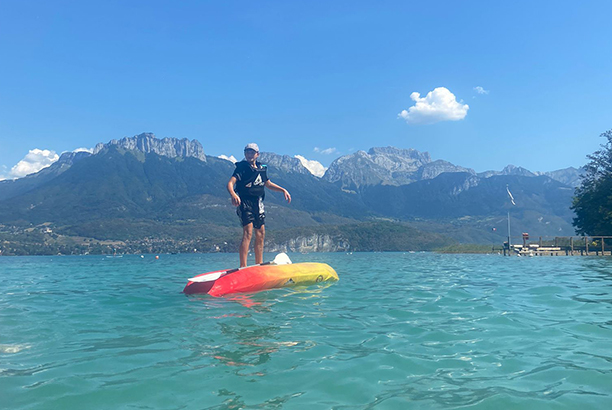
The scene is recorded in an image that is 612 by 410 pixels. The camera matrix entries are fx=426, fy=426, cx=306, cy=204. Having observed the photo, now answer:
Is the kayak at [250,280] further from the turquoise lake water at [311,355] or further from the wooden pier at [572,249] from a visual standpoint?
the wooden pier at [572,249]

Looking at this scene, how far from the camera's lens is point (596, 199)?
65562mm

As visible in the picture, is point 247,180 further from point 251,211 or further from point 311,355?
point 311,355

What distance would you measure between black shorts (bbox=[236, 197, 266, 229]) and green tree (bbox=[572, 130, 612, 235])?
6348cm

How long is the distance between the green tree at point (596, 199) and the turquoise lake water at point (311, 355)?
64.1 meters

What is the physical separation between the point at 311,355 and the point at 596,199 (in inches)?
2952

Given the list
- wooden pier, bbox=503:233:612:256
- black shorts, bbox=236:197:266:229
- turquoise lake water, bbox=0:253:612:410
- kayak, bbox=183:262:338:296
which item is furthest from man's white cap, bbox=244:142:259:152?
wooden pier, bbox=503:233:612:256

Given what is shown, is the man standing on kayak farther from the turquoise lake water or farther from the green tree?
the green tree

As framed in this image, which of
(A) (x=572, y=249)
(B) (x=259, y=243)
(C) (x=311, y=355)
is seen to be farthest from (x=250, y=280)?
(A) (x=572, y=249)

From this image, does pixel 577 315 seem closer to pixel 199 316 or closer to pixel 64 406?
pixel 199 316

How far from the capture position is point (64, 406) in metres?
3.86

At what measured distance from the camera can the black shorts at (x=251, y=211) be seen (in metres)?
12.7

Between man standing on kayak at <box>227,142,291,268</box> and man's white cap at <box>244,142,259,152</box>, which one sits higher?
man's white cap at <box>244,142,259,152</box>

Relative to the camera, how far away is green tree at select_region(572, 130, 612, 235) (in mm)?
61938

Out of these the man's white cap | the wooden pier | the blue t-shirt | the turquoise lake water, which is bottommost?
the wooden pier
